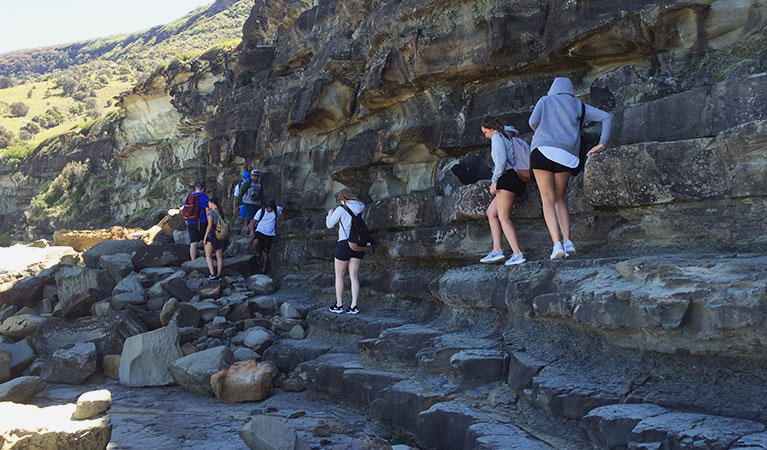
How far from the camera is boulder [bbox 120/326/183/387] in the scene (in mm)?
7852

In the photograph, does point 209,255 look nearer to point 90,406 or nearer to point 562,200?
Result: point 90,406

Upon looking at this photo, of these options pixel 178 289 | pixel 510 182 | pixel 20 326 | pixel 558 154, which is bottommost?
pixel 20 326

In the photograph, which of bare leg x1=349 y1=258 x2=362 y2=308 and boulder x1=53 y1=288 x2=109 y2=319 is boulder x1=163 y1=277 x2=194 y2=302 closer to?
boulder x1=53 y1=288 x2=109 y2=319

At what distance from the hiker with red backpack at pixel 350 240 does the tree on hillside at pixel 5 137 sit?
58.4m

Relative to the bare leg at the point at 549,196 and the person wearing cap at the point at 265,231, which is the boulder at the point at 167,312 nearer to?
the person wearing cap at the point at 265,231

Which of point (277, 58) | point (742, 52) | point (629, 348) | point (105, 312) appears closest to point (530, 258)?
point (629, 348)

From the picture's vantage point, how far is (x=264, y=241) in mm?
12266

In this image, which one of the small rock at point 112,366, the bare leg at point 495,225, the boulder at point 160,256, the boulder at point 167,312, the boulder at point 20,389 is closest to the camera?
the bare leg at point 495,225

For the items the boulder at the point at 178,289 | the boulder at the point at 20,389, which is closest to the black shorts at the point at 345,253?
the boulder at the point at 178,289

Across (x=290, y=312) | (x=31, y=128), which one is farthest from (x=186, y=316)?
(x=31, y=128)

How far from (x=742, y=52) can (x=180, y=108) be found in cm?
2520

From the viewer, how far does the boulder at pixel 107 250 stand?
1242 centimetres

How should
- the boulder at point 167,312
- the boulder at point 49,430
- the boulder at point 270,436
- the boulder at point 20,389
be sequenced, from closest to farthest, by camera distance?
1. the boulder at point 49,430
2. the boulder at point 270,436
3. the boulder at point 20,389
4. the boulder at point 167,312

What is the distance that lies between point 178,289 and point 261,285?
5.01 ft
